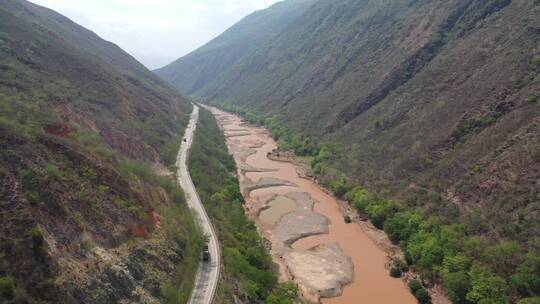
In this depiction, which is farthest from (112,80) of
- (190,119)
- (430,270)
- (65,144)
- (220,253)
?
(430,270)

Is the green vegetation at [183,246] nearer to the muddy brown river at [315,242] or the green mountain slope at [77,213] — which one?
the green mountain slope at [77,213]

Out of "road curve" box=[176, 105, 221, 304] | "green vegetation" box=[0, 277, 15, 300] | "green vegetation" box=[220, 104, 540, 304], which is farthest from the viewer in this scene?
"green vegetation" box=[220, 104, 540, 304]

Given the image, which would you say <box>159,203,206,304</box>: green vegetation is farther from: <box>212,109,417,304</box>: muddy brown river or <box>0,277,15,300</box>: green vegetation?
<box>212,109,417,304</box>: muddy brown river

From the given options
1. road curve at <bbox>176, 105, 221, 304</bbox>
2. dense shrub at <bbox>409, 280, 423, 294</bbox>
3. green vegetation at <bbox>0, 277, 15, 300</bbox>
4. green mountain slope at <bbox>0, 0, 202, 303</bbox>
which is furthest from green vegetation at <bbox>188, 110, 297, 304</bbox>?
green vegetation at <bbox>0, 277, 15, 300</bbox>

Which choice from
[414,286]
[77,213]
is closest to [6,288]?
[77,213]

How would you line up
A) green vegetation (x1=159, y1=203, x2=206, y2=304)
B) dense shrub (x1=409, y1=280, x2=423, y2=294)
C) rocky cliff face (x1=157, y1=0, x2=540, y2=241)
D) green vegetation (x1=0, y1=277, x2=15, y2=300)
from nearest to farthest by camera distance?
green vegetation (x1=0, y1=277, x2=15, y2=300) < green vegetation (x1=159, y1=203, x2=206, y2=304) < dense shrub (x1=409, y1=280, x2=423, y2=294) < rocky cliff face (x1=157, y1=0, x2=540, y2=241)

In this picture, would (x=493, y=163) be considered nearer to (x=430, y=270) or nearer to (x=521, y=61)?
(x=430, y=270)
